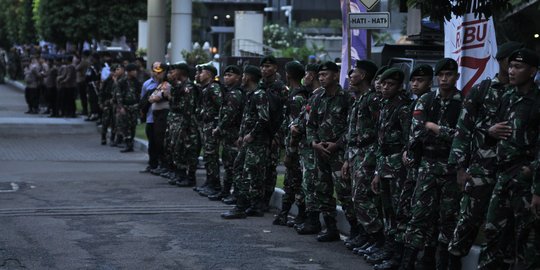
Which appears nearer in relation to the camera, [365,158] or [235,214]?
[365,158]

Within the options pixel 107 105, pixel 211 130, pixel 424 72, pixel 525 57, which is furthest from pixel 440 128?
pixel 107 105

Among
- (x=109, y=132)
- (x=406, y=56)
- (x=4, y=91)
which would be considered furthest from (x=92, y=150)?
(x=4, y=91)

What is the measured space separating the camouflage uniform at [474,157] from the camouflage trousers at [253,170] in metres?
4.86

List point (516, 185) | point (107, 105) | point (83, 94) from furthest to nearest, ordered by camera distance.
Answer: point (83, 94), point (107, 105), point (516, 185)

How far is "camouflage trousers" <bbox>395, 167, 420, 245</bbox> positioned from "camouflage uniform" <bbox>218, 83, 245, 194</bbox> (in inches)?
190

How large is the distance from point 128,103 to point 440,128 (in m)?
14.0

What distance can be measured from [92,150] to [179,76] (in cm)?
739

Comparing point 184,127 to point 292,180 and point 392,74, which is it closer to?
point 292,180

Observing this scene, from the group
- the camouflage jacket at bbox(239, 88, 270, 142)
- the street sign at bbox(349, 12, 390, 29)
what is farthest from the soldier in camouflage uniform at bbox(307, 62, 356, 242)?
the street sign at bbox(349, 12, 390, 29)

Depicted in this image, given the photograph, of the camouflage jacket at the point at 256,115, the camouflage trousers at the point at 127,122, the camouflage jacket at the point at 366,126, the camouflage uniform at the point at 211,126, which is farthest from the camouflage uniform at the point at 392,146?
the camouflage trousers at the point at 127,122

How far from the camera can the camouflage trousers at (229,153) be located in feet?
48.2

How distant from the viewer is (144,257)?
1048 centimetres

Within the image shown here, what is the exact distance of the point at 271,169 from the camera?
13.8 meters

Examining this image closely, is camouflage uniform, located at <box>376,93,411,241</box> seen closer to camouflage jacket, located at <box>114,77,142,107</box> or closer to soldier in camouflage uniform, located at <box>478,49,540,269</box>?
soldier in camouflage uniform, located at <box>478,49,540,269</box>
